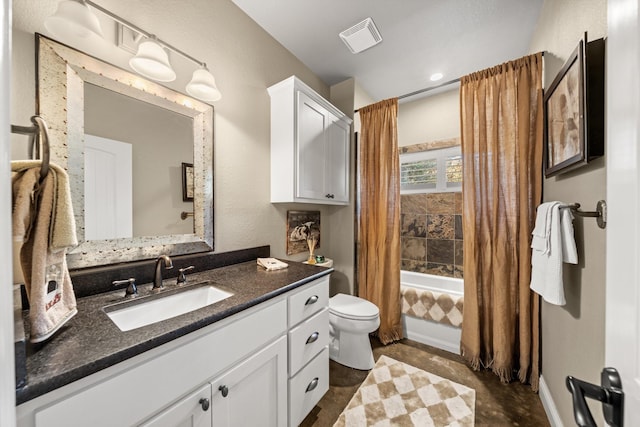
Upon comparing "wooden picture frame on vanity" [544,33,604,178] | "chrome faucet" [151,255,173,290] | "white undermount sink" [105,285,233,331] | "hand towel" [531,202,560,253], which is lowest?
"white undermount sink" [105,285,233,331]

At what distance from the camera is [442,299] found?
2.08 metres

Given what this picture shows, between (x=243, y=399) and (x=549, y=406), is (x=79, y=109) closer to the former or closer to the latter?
(x=243, y=399)

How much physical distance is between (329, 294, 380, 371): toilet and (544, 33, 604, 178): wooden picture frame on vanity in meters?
1.48

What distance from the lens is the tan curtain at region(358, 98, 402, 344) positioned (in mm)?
2141

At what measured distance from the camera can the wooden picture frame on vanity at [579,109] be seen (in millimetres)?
875

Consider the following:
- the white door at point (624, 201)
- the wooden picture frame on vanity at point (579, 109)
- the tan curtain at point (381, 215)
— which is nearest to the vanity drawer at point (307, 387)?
the tan curtain at point (381, 215)

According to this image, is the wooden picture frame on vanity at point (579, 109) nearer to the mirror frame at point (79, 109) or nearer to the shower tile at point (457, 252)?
the shower tile at point (457, 252)

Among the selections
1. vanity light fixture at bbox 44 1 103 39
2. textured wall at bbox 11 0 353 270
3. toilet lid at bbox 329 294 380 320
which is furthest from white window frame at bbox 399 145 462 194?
vanity light fixture at bbox 44 1 103 39

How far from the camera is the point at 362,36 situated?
5.79 feet

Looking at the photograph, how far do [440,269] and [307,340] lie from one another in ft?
6.72

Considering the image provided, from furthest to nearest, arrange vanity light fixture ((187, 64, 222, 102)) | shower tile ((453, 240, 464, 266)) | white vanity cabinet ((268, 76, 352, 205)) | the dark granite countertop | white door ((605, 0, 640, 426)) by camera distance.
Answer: shower tile ((453, 240, 464, 266))
white vanity cabinet ((268, 76, 352, 205))
vanity light fixture ((187, 64, 222, 102))
the dark granite countertop
white door ((605, 0, 640, 426))

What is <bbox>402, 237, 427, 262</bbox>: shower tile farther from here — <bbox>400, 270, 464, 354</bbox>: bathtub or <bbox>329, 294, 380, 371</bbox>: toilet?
<bbox>329, 294, 380, 371</bbox>: toilet

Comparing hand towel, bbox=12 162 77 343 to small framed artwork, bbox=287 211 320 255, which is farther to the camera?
small framed artwork, bbox=287 211 320 255

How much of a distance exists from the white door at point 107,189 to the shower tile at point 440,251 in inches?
111
